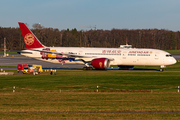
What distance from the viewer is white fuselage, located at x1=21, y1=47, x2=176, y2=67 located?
52156 mm

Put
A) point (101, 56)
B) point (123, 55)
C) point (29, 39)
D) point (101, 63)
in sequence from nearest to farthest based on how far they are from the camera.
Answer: point (101, 63)
point (123, 55)
point (101, 56)
point (29, 39)

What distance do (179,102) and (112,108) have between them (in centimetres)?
604

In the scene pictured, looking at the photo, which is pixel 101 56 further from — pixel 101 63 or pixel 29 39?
pixel 29 39

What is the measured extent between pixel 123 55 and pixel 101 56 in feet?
14.5

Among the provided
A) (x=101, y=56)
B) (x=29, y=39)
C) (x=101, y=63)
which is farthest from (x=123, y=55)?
(x=29, y=39)

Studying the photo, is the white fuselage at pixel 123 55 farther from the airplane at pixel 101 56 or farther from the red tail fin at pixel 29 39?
the red tail fin at pixel 29 39

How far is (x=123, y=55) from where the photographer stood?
5347 cm

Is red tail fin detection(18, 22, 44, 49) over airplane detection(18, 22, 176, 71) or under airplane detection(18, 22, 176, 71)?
over

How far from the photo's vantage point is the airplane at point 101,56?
171 ft

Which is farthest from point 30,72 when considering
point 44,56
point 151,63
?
point 151,63

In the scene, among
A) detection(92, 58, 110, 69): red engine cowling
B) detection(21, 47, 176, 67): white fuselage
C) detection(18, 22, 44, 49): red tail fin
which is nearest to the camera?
detection(92, 58, 110, 69): red engine cowling

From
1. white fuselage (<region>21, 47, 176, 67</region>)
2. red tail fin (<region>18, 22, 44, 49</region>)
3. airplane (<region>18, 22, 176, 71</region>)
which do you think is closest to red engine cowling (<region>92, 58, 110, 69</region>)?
airplane (<region>18, 22, 176, 71</region>)

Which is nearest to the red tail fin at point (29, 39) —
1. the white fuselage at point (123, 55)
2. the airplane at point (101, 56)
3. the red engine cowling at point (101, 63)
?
the airplane at point (101, 56)

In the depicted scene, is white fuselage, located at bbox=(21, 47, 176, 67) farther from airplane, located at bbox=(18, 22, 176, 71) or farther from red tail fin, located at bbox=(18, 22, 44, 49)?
red tail fin, located at bbox=(18, 22, 44, 49)
